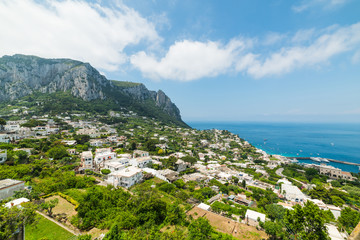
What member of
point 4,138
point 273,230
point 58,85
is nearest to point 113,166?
point 273,230

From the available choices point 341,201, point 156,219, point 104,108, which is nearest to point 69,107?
point 104,108

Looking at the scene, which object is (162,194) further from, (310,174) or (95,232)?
(310,174)

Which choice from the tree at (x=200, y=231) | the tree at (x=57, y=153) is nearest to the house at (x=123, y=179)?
the tree at (x=57, y=153)

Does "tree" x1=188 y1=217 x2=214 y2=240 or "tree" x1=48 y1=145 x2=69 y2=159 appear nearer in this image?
"tree" x1=188 y1=217 x2=214 y2=240

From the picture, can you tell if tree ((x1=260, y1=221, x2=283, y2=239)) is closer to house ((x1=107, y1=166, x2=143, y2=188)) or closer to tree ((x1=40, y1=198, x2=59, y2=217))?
house ((x1=107, y1=166, x2=143, y2=188))

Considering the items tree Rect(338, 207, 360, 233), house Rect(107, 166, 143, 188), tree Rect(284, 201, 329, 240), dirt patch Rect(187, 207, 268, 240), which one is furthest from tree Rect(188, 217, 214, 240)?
tree Rect(338, 207, 360, 233)
